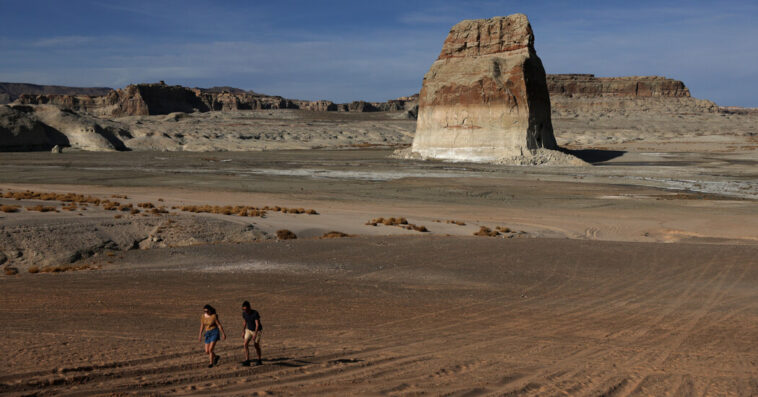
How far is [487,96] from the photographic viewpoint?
49.9m

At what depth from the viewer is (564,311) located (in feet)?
39.0

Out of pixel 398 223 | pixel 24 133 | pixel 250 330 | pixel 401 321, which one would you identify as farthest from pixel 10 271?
pixel 24 133

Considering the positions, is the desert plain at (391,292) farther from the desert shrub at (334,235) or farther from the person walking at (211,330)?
the desert shrub at (334,235)

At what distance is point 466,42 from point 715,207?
96.6ft

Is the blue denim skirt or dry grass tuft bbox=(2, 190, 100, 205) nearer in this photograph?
the blue denim skirt

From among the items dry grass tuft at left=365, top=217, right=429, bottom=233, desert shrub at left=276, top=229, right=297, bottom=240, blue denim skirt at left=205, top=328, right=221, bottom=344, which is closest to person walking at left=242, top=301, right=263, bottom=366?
blue denim skirt at left=205, top=328, right=221, bottom=344

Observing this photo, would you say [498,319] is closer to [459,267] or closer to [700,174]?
[459,267]

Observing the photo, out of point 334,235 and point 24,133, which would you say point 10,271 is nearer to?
point 334,235

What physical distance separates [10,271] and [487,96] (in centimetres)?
3977

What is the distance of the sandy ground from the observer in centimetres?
760

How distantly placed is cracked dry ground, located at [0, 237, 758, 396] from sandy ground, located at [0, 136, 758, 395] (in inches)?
1.8

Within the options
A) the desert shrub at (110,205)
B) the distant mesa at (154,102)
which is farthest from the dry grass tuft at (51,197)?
the distant mesa at (154,102)

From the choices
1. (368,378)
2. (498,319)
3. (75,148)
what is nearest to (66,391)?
(368,378)

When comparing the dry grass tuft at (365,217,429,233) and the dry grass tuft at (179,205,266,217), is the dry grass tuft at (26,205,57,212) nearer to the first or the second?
the dry grass tuft at (179,205,266,217)
